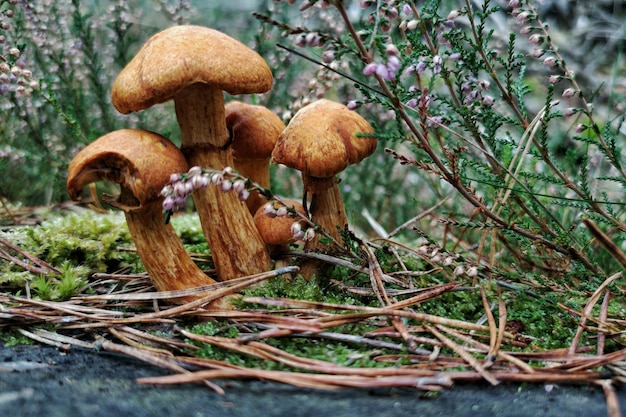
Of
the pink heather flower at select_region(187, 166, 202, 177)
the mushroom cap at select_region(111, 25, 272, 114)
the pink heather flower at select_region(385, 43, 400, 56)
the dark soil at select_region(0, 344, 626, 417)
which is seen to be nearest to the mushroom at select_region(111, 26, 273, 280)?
the mushroom cap at select_region(111, 25, 272, 114)

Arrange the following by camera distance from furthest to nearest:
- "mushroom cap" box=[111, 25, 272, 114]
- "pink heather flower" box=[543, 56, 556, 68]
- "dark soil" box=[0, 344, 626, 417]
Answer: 1. "pink heather flower" box=[543, 56, 556, 68]
2. "mushroom cap" box=[111, 25, 272, 114]
3. "dark soil" box=[0, 344, 626, 417]

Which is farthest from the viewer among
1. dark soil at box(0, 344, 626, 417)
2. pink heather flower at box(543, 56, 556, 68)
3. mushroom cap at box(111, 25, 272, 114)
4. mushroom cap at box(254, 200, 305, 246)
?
mushroom cap at box(254, 200, 305, 246)

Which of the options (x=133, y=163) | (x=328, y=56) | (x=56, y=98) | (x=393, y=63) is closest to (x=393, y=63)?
(x=393, y=63)

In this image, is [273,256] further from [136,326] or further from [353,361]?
[353,361]

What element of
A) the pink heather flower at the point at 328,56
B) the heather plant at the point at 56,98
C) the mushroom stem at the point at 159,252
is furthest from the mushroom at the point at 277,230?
the heather plant at the point at 56,98

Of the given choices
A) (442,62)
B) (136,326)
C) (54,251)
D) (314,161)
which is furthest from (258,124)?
(54,251)

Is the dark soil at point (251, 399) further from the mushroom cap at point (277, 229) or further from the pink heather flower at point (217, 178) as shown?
the mushroom cap at point (277, 229)

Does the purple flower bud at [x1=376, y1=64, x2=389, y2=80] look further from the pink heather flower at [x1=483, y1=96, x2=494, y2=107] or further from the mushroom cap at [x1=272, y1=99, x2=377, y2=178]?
the pink heather flower at [x1=483, y1=96, x2=494, y2=107]
